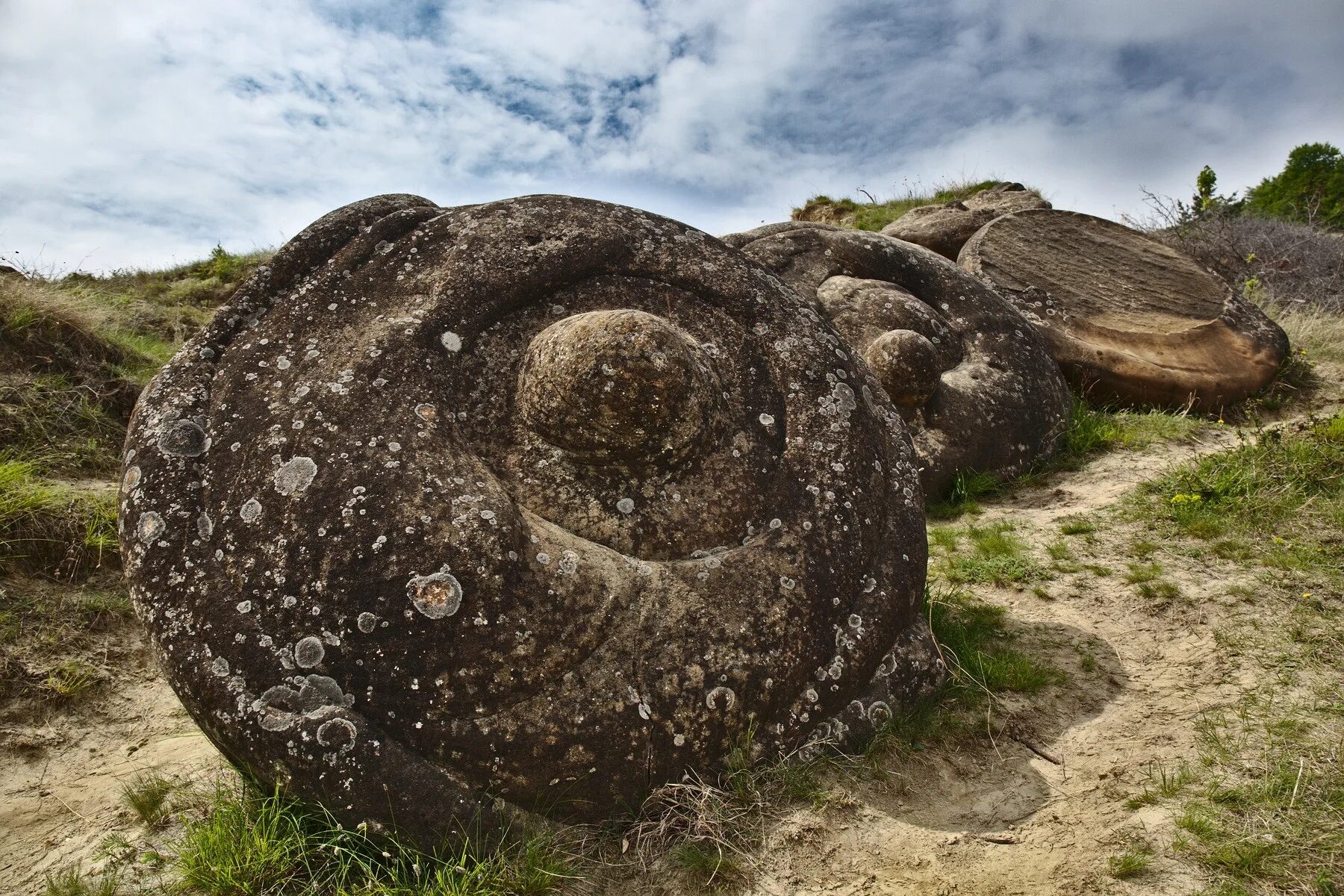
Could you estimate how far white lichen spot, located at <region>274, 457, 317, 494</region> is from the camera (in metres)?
2.52

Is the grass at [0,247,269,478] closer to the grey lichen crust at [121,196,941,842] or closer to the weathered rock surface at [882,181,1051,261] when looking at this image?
the grey lichen crust at [121,196,941,842]

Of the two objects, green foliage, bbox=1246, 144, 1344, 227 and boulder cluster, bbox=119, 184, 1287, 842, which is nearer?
boulder cluster, bbox=119, 184, 1287, 842

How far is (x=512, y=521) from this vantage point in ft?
8.45

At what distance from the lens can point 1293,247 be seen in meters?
11.4

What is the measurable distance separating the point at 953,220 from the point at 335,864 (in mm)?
8390

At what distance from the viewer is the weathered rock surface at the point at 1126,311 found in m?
6.77

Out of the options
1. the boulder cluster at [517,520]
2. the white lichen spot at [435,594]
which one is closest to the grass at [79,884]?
the boulder cluster at [517,520]

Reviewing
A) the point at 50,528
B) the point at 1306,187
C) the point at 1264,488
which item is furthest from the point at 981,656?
the point at 1306,187

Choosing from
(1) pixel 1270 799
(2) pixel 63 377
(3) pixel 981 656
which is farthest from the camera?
(2) pixel 63 377

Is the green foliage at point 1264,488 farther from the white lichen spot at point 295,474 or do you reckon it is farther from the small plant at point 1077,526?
the white lichen spot at point 295,474

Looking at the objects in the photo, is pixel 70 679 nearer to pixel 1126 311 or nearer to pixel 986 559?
pixel 986 559

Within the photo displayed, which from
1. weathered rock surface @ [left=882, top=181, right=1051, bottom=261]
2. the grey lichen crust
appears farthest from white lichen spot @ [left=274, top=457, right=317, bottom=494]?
weathered rock surface @ [left=882, top=181, right=1051, bottom=261]

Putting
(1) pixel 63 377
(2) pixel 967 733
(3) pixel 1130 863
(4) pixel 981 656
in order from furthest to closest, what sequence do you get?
(1) pixel 63 377
(4) pixel 981 656
(2) pixel 967 733
(3) pixel 1130 863

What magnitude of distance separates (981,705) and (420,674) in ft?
6.60
